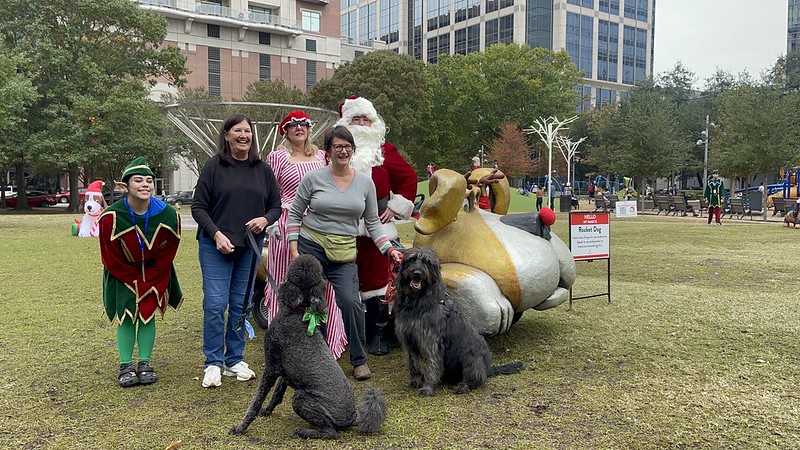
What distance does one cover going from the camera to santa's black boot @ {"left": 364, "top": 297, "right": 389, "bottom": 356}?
5176 mm

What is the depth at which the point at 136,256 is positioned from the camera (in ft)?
13.9

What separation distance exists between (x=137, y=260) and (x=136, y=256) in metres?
0.04

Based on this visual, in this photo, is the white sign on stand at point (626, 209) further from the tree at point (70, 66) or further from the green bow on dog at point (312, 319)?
the tree at point (70, 66)

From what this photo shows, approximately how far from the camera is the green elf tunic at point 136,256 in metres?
4.13

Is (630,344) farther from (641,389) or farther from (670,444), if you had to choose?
(670,444)

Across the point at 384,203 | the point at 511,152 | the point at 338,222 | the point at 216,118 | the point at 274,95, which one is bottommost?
the point at 338,222

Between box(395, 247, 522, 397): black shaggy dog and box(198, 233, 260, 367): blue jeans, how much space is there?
3.81ft

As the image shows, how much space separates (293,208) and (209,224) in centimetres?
60

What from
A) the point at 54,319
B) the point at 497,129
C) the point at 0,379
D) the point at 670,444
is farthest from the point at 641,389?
the point at 497,129

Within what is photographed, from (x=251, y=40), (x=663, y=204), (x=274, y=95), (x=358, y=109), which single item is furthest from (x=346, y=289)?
(x=251, y=40)

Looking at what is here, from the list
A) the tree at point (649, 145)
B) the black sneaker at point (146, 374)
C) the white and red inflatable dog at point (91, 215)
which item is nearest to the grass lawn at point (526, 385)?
the black sneaker at point (146, 374)

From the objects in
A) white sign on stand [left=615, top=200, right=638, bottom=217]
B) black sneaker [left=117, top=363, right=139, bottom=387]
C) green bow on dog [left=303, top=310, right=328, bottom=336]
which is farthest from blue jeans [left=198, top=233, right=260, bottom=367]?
white sign on stand [left=615, top=200, right=638, bottom=217]

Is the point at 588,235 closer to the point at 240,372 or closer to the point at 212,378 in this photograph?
the point at 240,372

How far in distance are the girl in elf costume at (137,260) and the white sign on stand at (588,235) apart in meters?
4.42
